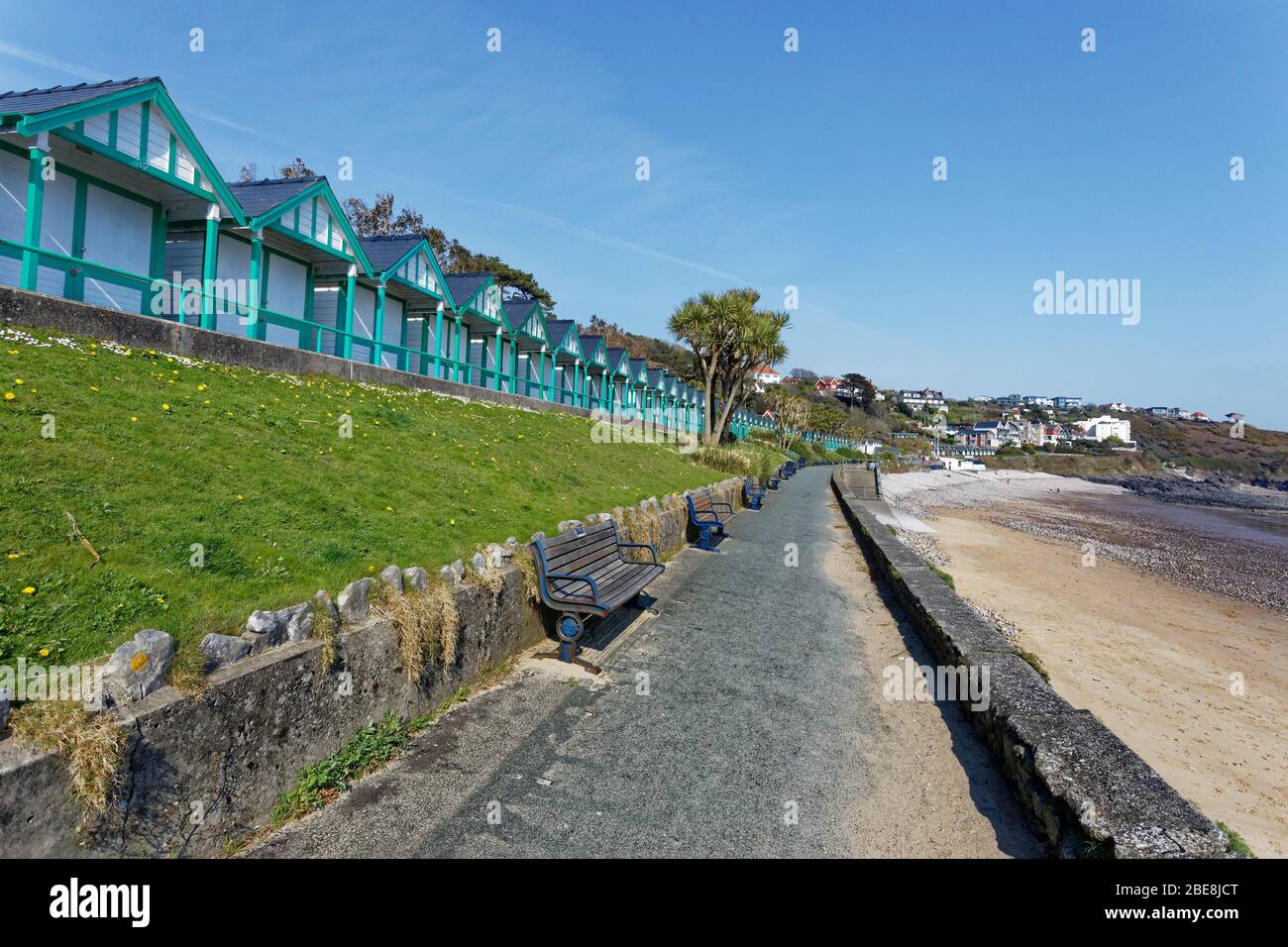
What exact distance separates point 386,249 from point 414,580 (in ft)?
60.1

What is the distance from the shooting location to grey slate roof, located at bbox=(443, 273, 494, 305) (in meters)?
22.4

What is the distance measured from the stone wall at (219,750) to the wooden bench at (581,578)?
1.25 meters

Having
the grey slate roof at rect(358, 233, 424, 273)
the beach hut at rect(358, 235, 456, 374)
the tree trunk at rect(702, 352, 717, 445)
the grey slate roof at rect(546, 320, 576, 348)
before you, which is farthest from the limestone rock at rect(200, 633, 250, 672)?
the grey slate roof at rect(546, 320, 576, 348)

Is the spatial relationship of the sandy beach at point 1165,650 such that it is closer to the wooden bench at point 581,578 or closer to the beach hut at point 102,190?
the wooden bench at point 581,578

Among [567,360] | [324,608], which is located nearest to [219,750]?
[324,608]

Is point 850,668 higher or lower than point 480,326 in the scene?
lower

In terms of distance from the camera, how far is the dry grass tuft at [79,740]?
7.25 feet

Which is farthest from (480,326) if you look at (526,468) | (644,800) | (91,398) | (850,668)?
(644,800)

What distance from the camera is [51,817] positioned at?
7.22 ft

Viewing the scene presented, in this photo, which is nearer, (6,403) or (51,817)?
(51,817)

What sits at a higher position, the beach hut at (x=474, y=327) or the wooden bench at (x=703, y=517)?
the beach hut at (x=474, y=327)

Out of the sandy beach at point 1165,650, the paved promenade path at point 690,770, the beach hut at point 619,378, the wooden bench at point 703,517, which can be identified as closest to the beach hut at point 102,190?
the wooden bench at point 703,517

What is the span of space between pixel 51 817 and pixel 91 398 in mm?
4464
